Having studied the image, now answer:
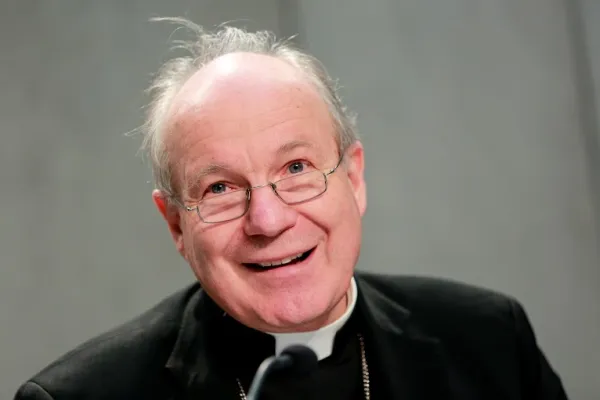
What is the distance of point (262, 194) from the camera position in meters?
1.11

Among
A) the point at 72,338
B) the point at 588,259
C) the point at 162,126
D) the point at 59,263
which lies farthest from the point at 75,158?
the point at 588,259

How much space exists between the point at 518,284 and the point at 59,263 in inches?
52.9

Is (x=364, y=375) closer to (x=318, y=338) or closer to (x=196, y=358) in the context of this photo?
(x=318, y=338)

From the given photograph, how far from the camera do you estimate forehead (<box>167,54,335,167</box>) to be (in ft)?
3.67

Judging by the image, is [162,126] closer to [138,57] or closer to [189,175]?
[189,175]

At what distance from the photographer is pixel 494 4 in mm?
1866

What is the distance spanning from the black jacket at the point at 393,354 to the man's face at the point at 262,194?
0.23 metres

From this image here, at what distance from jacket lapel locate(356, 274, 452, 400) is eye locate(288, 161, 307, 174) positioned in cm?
40

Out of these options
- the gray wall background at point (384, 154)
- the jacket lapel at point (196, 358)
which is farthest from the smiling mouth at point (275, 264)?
the gray wall background at point (384, 154)

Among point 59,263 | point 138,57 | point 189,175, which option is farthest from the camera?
point 138,57

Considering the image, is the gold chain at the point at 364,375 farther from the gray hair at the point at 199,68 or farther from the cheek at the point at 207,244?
the gray hair at the point at 199,68

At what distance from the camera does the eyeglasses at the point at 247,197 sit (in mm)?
1133

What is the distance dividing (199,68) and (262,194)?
331 millimetres

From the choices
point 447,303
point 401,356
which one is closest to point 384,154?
point 447,303
